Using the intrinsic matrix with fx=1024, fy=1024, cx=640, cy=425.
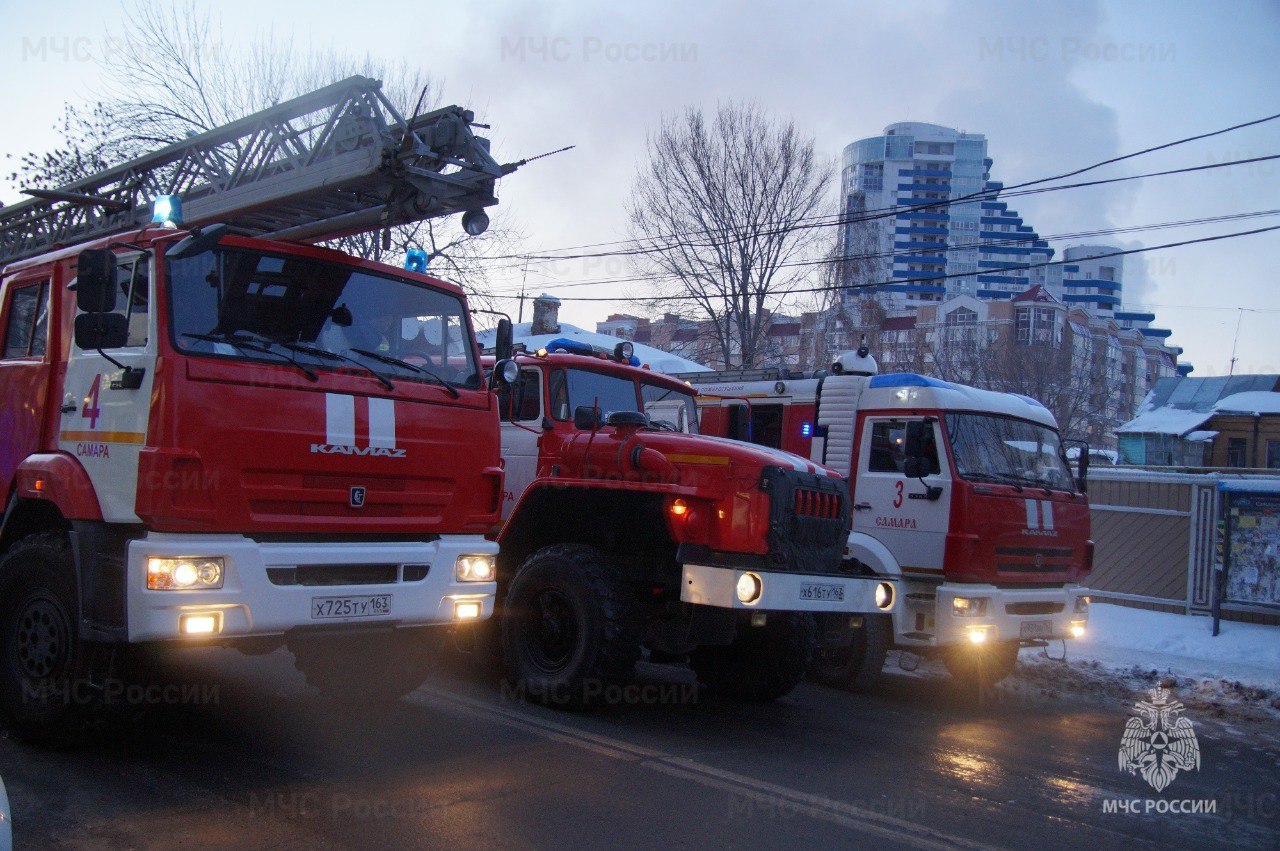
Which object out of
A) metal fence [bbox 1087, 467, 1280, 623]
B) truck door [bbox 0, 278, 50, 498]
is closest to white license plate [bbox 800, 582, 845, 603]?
truck door [bbox 0, 278, 50, 498]

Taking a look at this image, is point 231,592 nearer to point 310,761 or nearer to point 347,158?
point 310,761

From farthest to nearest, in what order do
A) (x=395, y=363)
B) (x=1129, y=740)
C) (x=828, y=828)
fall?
(x=1129, y=740) → (x=395, y=363) → (x=828, y=828)

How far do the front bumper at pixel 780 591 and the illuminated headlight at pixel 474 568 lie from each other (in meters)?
1.25

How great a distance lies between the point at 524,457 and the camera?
317 inches

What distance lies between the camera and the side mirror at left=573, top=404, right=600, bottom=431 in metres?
7.73

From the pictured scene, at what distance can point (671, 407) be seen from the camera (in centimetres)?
890

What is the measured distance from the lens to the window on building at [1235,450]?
37.0 meters

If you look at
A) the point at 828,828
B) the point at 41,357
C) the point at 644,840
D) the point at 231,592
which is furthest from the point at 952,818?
the point at 41,357

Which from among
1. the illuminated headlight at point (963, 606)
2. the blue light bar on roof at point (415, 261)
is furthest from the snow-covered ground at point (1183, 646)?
the blue light bar on roof at point (415, 261)

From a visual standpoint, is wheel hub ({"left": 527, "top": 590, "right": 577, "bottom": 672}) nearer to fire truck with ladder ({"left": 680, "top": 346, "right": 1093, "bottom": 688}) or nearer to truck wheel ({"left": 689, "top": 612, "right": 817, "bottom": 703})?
truck wheel ({"left": 689, "top": 612, "right": 817, "bottom": 703})

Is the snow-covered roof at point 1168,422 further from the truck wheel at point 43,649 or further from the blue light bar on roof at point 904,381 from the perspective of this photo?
the truck wheel at point 43,649

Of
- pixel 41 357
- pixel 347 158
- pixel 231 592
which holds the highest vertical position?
pixel 347 158

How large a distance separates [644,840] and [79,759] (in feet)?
10.1

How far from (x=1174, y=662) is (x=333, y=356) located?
9.38 m
